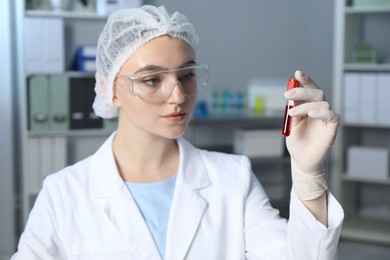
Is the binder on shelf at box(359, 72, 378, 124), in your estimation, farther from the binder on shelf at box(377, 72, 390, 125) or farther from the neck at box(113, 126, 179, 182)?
the neck at box(113, 126, 179, 182)

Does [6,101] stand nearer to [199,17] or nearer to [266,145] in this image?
[199,17]

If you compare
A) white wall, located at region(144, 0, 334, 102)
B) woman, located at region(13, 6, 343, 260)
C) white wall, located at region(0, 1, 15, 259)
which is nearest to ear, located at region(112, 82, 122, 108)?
woman, located at region(13, 6, 343, 260)

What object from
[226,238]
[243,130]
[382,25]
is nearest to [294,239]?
[226,238]

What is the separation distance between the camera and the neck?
1.58 metres

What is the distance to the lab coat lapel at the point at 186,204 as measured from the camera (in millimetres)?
1463

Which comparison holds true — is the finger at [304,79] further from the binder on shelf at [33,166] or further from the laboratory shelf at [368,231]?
the laboratory shelf at [368,231]

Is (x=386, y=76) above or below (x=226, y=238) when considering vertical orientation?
above

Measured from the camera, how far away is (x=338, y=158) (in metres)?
3.71

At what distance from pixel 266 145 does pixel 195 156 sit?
6.65ft

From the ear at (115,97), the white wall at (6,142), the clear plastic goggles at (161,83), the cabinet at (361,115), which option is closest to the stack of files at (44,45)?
the white wall at (6,142)

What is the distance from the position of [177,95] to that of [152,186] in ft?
0.87

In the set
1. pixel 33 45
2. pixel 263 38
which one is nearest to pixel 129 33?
pixel 33 45

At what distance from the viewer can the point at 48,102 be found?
3330 millimetres

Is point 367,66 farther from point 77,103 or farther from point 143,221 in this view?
point 143,221
